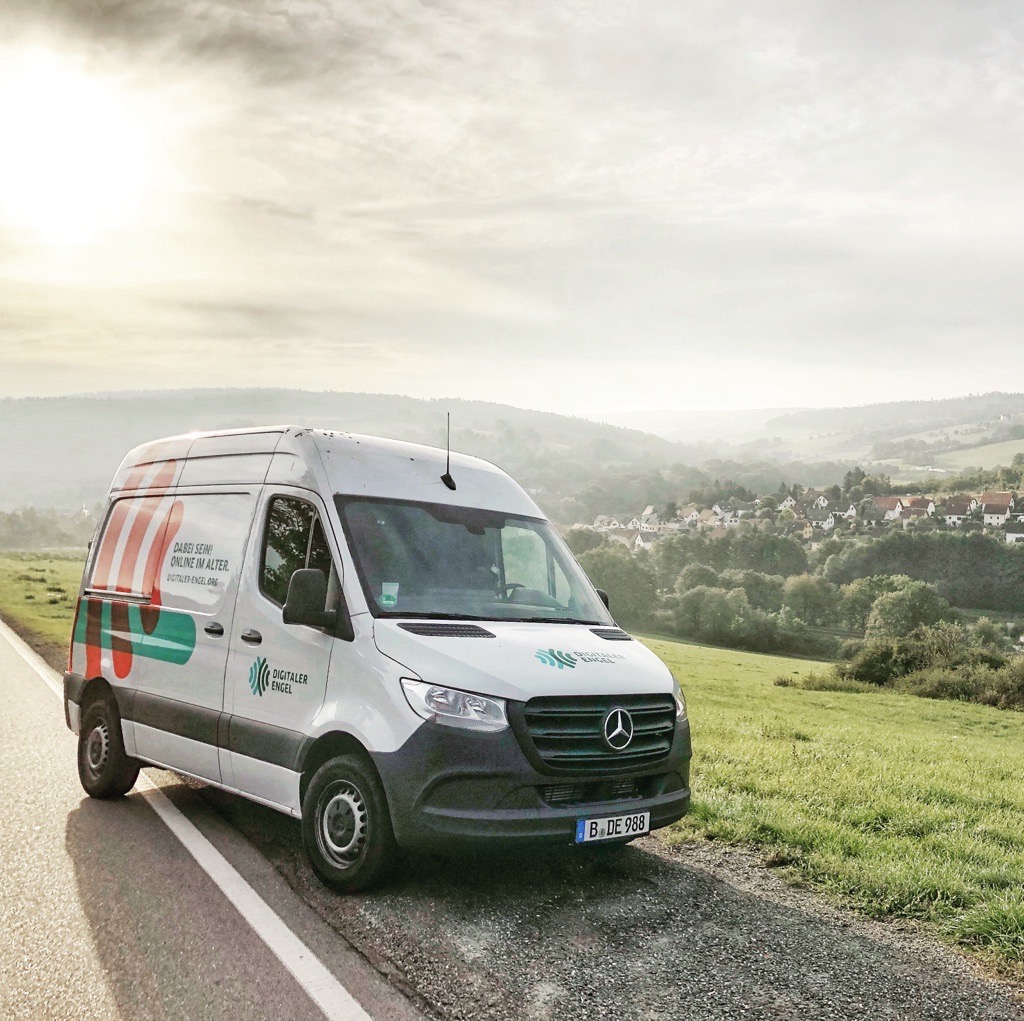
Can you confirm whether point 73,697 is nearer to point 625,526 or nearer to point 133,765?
point 133,765

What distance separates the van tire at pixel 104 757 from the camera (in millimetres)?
7367

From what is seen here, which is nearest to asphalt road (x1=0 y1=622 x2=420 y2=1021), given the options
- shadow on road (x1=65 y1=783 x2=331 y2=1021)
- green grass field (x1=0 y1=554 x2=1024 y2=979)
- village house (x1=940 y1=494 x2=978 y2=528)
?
shadow on road (x1=65 y1=783 x2=331 y2=1021)

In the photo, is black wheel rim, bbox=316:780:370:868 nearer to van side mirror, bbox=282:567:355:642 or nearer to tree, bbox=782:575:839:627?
van side mirror, bbox=282:567:355:642

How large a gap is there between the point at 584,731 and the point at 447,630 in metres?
0.91

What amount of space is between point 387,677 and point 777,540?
124 meters

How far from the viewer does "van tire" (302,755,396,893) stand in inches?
200

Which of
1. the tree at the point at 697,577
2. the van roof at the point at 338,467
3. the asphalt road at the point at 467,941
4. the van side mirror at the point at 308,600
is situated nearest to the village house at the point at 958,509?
the tree at the point at 697,577

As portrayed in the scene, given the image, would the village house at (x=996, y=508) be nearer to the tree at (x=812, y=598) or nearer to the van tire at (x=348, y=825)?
the tree at (x=812, y=598)

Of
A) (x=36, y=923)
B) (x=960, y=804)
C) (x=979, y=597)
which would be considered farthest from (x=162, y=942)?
(x=979, y=597)

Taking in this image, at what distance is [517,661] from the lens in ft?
17.0

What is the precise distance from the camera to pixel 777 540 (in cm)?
12394

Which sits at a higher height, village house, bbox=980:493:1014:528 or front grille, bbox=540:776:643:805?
village house, bbox=980:493:1014:528

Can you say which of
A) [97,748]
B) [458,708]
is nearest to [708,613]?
[97,748]

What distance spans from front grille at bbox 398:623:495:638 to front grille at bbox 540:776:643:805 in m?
0.88
